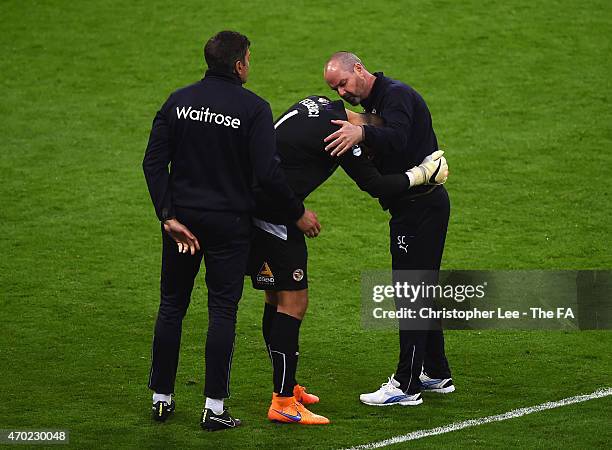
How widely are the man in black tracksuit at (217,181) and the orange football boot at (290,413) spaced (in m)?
0.25

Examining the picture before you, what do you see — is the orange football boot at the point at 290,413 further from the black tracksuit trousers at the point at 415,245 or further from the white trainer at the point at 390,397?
the black tracksuit trousers at the point at 415,245

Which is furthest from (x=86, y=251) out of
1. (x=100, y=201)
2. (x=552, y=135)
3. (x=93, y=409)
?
(x=552, y=135)

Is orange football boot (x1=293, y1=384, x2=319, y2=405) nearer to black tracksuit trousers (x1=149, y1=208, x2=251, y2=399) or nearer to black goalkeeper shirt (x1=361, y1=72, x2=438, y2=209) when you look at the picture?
black tracksuit trousers (x1=149, y1=208, x2=251, y2=399)

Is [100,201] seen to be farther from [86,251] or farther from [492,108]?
[492,108]

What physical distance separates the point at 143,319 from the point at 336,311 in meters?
1.36

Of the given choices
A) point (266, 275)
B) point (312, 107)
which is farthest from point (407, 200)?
point (266, 275)

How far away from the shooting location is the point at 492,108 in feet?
42.3

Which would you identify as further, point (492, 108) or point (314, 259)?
point (492, 108)

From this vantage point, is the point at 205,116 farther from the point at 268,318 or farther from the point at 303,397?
the point at 303,397

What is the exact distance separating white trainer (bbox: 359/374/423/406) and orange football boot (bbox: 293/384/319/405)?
10.4 inches

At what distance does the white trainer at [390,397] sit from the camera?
6.51m

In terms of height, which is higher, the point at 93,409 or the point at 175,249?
the point at 175,249

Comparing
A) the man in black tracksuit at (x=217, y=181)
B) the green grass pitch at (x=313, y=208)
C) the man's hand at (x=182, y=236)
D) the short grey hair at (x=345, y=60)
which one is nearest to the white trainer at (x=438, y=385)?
the green grass pitch at (x=313, y=208)

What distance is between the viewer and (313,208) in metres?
10.8
